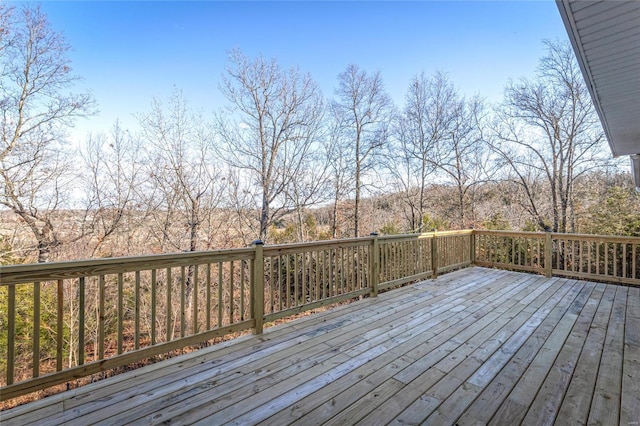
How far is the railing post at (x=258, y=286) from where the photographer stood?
2.91 meters

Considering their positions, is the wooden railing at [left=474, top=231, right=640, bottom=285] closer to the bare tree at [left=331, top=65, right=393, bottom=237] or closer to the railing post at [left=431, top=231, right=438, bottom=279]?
the railing post at [left=431, top=231, right=438, bottom=279]

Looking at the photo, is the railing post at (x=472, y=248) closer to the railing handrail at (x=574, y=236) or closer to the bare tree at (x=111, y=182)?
the railing handrail at (x=574, y=236)

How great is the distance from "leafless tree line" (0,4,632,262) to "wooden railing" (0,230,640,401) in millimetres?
1886

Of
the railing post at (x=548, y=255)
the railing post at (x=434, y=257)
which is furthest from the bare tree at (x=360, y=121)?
the railing post at (x=548, y=255)

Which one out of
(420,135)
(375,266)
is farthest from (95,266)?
(420,135)

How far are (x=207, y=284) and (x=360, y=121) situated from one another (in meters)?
9.19

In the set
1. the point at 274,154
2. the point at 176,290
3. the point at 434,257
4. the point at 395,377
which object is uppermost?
the point at 274,154

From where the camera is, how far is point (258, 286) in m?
2.92

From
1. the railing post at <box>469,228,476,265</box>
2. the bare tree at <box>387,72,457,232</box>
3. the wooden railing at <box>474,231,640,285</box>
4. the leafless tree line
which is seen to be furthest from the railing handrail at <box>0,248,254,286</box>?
the bare tree at <box>387,72,457,232</box>

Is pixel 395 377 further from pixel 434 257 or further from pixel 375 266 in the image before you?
pixel 434 257

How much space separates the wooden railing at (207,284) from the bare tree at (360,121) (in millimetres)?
4838

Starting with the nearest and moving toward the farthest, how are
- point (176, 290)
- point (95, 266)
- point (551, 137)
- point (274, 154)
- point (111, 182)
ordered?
point (95, 266)
point (111, 182)
point (551, 137)
point (176, 290)
point (274, 154)

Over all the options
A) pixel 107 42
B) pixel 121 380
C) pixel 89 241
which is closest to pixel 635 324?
pixel 121 380

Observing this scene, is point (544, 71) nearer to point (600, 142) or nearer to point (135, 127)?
point (600, 142)
